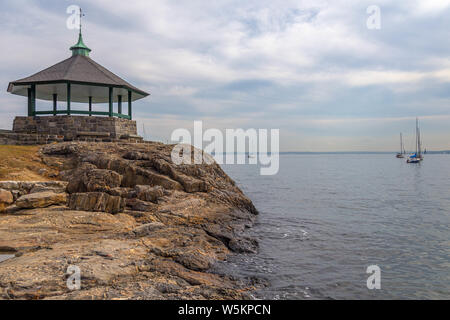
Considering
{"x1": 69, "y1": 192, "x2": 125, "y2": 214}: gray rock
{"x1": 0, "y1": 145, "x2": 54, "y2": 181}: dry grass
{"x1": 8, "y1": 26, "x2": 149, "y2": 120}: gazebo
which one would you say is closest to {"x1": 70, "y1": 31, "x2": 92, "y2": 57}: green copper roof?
{"x1": 8, "y1": 26, "x2": 149, "y2": 120}: gazebo

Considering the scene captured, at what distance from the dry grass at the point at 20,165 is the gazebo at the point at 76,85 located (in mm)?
5852

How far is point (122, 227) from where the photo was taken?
36.7 ft

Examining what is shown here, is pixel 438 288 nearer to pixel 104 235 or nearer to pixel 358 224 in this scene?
pixel 358 224

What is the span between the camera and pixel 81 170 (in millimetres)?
15641

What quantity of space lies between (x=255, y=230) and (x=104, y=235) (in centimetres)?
857

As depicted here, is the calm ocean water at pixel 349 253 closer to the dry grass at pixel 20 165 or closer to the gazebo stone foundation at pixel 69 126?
the dry grass at pixel 20 165

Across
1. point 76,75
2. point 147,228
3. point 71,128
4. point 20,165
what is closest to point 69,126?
point 71,128

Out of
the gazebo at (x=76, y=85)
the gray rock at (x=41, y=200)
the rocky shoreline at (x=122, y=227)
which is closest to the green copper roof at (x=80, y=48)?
the gazebo at (x=76, y=85)

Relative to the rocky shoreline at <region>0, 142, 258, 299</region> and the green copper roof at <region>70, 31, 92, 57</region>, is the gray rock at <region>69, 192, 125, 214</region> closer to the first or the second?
the rocky shoreline at <region>0, 142, 258, 299</region>

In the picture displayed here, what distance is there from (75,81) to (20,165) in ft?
29.5

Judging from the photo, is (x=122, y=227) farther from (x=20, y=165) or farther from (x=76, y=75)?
(x=76, y=75)

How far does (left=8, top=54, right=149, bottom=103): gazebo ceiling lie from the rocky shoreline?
6128 mm
